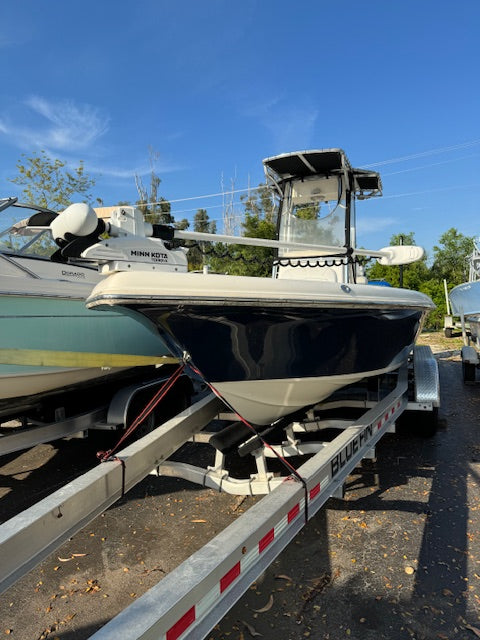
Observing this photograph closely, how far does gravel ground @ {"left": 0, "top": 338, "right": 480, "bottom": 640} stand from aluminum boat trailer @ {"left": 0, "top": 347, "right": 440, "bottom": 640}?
0.42 meters

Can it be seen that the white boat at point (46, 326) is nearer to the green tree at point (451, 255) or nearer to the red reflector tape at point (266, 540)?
the red reflector tape at point (266, 540)

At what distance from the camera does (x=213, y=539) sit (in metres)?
1.72

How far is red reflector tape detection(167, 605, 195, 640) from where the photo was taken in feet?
4.44

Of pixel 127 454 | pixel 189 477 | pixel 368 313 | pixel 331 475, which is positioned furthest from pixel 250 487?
pixel 368 313

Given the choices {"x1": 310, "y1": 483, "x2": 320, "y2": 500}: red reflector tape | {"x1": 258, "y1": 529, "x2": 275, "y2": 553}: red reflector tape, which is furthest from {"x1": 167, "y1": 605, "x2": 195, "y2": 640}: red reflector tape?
{"x1": 310, "y1": 483, "x2": 320, "y2": 500}: red reflector tape

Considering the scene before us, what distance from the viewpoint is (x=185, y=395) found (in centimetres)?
527

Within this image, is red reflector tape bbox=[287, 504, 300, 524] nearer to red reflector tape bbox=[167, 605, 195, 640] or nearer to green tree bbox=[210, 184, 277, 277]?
red reflector tape bbox=[167, 605, 195, 640]

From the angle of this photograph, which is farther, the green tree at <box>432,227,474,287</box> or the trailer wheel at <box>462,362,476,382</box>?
the green tree at <box>432,227,474,287</box>

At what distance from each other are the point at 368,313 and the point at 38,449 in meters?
3.61

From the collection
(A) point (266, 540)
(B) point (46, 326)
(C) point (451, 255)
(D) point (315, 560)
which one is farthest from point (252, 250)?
(C) point (451, 255)

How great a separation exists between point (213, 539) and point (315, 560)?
4.01 feet

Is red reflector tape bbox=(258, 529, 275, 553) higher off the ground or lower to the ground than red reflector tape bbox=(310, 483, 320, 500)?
lower

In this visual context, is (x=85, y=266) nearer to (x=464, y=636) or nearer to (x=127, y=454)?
(x=127, y=454)

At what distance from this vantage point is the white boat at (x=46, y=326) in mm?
3525
